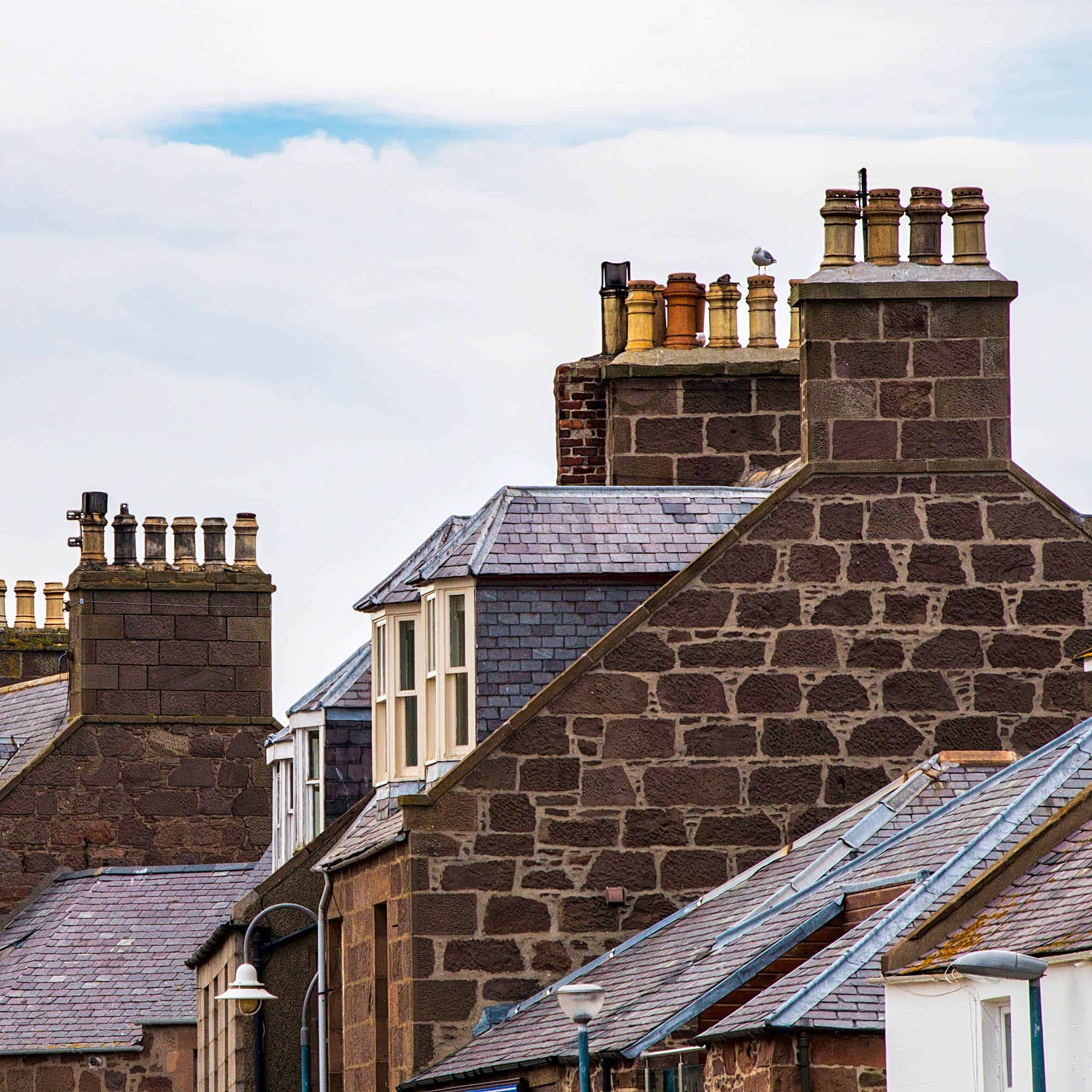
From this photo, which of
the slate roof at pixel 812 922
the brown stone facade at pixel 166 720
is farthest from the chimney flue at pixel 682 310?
the brown stone facade at pixel 166 720

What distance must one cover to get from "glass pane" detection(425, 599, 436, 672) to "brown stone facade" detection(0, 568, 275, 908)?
50.4ft

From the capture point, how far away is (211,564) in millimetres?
41781

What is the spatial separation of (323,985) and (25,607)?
2308 centimetres

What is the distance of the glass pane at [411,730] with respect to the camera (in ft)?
87.9

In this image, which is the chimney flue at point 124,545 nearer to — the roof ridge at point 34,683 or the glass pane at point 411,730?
the roof ridge at point 34,683

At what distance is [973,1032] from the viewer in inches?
657

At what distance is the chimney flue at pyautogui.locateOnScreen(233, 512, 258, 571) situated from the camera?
41.9 m

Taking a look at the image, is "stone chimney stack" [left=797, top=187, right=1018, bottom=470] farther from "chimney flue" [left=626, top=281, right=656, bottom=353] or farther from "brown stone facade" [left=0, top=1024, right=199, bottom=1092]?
"brown stone facade" [left=0, top=1024, right=199, bottom=1092]

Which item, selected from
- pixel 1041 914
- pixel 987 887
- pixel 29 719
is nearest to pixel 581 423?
pixel 29 719

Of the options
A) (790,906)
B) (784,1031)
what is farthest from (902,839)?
(784,1031)

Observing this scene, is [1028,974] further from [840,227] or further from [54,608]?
[54,608]

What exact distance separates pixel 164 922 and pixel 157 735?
12.9ft

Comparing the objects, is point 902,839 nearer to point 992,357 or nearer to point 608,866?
point 608,866

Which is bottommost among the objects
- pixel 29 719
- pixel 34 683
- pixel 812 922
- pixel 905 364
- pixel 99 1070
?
pixel 99 1070
